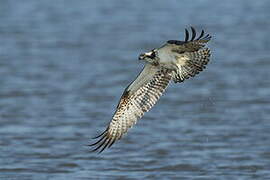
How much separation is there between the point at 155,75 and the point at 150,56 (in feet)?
1.37

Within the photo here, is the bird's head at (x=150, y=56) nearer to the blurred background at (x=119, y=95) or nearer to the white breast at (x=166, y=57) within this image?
the white breast at (x=166, y=57)

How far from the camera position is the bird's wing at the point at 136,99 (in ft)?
26.7

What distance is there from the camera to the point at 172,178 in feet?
28.1

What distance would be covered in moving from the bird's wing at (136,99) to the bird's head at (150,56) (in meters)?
0.25

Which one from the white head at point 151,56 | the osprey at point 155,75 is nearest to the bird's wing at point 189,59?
the osprey at point 155,75

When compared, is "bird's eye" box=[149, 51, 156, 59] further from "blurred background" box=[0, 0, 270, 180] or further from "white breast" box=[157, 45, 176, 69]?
"blurred background" box=[0, 0, 270, 180]

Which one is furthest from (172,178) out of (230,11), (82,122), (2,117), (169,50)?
(230,11)

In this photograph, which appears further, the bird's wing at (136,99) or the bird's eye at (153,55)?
the bird's wing at (136,99)

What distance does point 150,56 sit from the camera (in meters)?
7.79

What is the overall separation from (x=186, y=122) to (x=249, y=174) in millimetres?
1859

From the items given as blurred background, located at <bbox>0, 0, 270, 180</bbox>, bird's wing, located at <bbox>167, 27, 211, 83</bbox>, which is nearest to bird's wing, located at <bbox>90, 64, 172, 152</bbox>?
bird's wing, located at <bbox>167, 27, 211, 83</bbox>

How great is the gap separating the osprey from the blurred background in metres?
0.64

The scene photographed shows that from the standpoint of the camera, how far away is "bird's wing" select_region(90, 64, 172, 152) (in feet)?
26.7

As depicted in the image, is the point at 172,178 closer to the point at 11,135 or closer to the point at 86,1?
the point at 11,135
